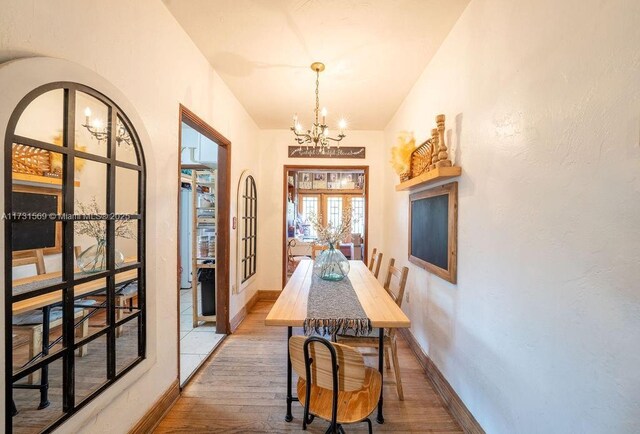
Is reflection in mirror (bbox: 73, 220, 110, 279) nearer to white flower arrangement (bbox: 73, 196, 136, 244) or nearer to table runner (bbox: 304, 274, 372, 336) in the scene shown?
white flower arrangement (bbox: 73, 196, 136, 244)

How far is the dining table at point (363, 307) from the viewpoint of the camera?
5.19ft

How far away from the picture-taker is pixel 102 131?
4.45 feet

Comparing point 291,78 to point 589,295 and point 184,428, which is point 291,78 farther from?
point 184,428

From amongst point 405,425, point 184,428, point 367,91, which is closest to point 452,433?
point 405,425

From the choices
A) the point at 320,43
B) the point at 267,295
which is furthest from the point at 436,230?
the point at 267,295

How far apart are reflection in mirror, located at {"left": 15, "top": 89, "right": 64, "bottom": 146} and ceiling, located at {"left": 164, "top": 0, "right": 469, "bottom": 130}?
Result: 1.16 metres

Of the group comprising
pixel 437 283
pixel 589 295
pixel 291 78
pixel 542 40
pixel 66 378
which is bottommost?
pixel 66 378

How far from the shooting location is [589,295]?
949mm

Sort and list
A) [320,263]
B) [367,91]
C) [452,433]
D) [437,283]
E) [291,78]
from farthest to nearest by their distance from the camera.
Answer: [367,91]
[291,78]
[320,263]
[437,283]
[452,433]

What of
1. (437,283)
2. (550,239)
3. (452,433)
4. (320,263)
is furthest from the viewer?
(320,263)

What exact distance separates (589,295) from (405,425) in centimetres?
146

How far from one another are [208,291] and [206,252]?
0.48 meters

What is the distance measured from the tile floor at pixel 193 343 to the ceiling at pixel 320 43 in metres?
2.78

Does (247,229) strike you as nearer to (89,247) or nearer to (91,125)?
(89,247)
